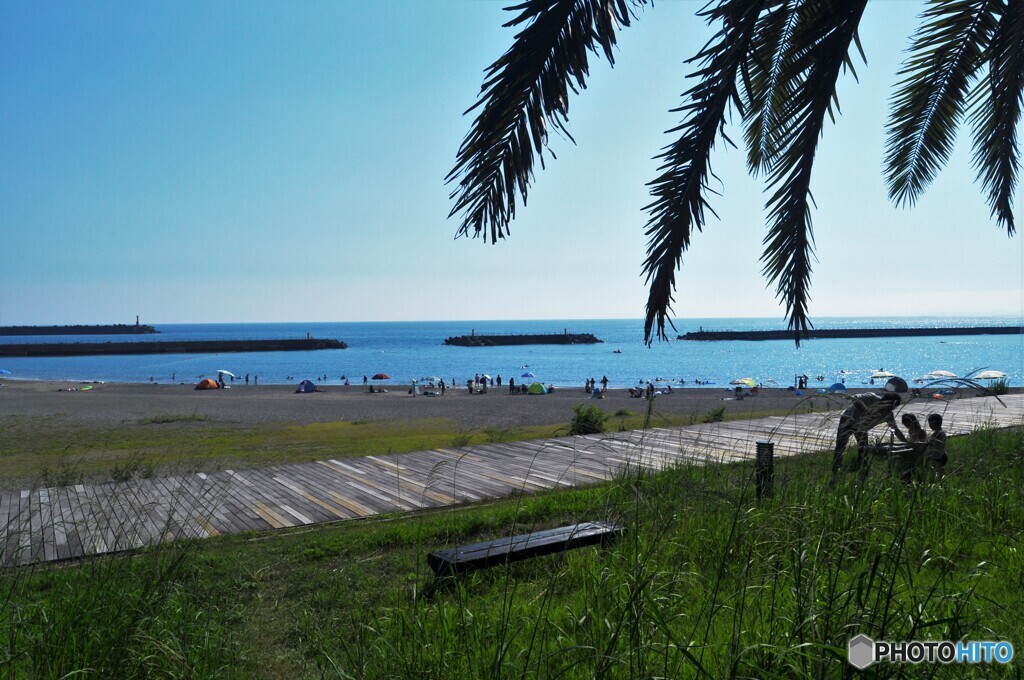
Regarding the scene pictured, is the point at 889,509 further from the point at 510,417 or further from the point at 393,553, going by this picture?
the point at 510,417

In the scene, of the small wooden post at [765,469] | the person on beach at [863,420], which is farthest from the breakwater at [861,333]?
the small wooden post at [765,469]

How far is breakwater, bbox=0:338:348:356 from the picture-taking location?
90500 mm

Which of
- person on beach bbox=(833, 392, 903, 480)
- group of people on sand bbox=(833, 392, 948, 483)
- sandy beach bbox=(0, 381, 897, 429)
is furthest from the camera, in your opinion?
sandy beach bbox=(0, 381, 897, 429)

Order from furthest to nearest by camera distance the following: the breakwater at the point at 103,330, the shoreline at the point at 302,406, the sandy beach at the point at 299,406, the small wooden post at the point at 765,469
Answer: the breakwater at the point at 103,330 → the sandy beach at the point at 299,406 → the shoreline at the point at 302,406 → the small wooden post at the point at 765,469

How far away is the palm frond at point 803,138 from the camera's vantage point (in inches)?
157

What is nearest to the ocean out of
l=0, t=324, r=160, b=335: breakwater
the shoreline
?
the shoreline

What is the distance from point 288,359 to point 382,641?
87.0m

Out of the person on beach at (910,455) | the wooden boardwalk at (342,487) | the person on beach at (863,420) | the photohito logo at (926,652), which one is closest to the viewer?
the photohito logo at (926,652)

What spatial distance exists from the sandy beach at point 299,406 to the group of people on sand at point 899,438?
12.8 metres

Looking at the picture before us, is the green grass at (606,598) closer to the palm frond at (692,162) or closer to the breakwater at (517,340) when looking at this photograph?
the palm frond at (692,162)

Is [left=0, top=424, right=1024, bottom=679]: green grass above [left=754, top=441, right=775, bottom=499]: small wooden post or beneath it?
beneath

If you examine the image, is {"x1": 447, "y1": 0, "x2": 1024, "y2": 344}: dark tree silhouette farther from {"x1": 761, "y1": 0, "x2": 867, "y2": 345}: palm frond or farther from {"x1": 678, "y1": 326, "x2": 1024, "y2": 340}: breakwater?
{"x1": 678, "y1": 326, "x2": 1024, "y2": 340}: breakwater

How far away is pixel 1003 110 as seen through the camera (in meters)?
5.70

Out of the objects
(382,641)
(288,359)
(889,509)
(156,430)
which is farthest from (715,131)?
(288,359)
